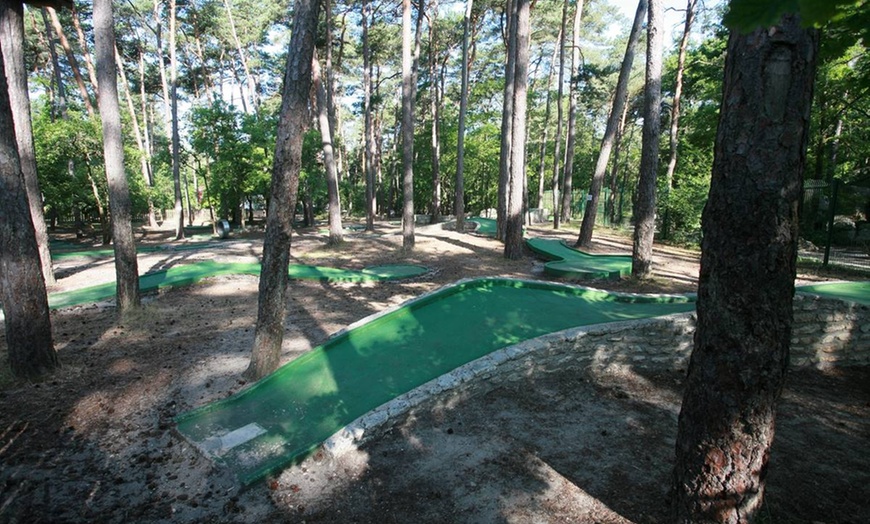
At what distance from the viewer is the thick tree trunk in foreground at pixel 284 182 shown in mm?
4488

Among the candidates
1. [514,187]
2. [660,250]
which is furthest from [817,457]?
[660,250]

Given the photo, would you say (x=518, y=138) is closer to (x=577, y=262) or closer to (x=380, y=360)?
(x=577, y=262)

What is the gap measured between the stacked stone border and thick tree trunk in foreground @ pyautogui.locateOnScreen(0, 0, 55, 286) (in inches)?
171

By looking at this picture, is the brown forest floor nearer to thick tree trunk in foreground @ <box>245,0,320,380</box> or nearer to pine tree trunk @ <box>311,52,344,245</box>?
thick tree trunk in foreground @ <box>245,0,320,380</box>

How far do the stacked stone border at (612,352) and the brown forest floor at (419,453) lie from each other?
113mm

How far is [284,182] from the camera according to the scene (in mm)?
4586

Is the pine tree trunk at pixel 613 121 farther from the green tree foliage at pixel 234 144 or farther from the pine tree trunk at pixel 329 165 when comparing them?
the green tree foliage at pixel 234 144

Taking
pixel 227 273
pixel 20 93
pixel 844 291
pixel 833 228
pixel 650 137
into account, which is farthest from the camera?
pixel 833 228

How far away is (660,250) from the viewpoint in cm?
1325

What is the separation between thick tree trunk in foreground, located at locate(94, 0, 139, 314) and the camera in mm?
6281

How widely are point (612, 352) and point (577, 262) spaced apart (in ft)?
18.3

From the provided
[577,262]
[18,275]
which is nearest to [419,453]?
[18,275]

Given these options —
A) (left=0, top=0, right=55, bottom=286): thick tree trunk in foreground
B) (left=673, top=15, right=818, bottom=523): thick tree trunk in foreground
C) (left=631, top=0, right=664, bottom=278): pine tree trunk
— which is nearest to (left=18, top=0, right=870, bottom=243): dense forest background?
(left=631, top=0, right=664, bottom=278): pine tree trunk

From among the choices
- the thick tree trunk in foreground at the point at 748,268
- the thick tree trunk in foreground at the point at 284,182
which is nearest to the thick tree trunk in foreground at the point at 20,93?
the thick tree trunk in foreground at the point at 284,182
